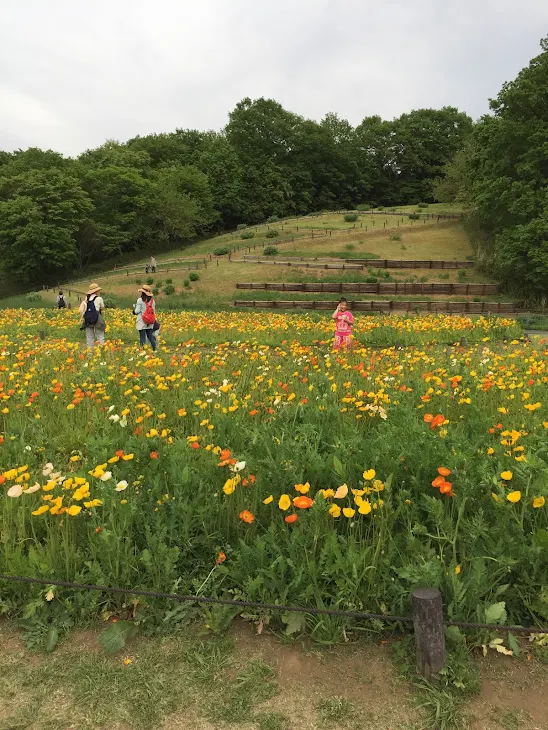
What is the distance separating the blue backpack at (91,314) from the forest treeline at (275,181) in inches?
1084

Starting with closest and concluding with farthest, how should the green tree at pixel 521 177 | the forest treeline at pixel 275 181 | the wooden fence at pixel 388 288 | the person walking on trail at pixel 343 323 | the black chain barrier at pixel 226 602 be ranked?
the black chain barrier at pixel 226 602, the person walking on trail at pixel 343 323, the green tree at pixel 521 177, the forest treeline at pixel 275 181, the wooden fence at pixel 388 288

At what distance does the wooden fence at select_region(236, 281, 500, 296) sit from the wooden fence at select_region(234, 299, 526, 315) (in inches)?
159

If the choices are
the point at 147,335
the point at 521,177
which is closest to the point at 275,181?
the point at 521,177

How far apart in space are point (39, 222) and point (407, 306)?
3872cm

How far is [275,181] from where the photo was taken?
82062mm

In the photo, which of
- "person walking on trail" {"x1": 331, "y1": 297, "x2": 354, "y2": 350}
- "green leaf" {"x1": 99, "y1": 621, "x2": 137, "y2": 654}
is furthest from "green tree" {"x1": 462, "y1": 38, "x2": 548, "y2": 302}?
"green leaf" {"x1": 99, "y1": 621, "x2": 137, "y2": 654}

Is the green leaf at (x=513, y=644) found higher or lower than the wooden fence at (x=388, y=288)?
lower

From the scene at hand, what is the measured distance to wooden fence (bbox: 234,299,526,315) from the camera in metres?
28.3

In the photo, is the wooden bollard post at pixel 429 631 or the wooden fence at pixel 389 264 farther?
the wooden fence at pixel 389 264

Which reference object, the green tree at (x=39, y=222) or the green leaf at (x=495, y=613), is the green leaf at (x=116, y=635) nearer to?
the green leaf at (x=495, y=613)

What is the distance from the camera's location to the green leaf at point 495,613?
271 cm

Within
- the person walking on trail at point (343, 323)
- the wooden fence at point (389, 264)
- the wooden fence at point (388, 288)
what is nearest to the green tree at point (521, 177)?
the wooden fence at point (388, 288)

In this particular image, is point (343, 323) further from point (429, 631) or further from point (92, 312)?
point (429, 631)

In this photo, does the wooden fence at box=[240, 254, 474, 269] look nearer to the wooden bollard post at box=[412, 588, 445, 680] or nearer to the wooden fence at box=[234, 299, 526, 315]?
the wooden fence at box=[234, 299, 526, 315]
